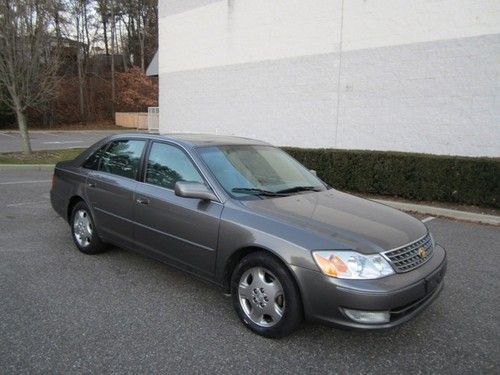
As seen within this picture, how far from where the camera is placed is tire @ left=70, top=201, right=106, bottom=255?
4.97 m

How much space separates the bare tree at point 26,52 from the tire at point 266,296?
14140 millimetres

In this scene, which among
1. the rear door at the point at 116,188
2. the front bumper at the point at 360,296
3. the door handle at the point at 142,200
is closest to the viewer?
the front bumper at the point at 360,296

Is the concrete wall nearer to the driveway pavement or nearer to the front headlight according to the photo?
the driveway pavement

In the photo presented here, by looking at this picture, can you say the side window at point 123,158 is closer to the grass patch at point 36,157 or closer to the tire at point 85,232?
the tire at point 85,232

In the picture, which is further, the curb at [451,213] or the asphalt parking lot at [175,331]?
the curb at [451,213]

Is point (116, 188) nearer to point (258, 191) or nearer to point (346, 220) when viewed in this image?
point (258, 191)

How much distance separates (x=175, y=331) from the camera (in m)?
3.36

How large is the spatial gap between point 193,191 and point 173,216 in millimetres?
422

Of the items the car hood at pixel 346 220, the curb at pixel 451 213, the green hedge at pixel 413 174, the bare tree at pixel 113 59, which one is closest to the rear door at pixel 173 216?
the car hood at pixel 346 220

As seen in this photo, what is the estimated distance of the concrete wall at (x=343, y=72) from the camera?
9359 millimetres

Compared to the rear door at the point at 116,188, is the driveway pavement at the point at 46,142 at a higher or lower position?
lower

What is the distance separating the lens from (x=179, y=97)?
16938 mm

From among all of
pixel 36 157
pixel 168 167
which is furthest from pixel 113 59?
pixel 168 167

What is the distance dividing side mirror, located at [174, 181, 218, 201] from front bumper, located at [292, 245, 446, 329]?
1.01 meters
